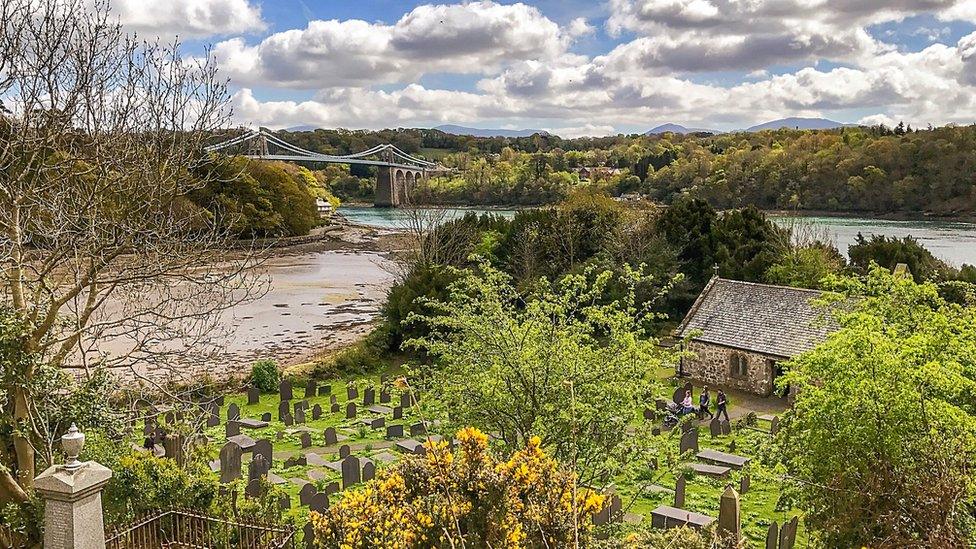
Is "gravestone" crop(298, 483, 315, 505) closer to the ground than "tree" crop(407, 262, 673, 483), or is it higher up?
closer to the ground

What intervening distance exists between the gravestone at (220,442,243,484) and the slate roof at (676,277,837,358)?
1278 cm

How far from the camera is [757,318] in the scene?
23.2 metres

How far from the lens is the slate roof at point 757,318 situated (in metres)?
21.9

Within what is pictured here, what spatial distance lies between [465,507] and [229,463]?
10185mm

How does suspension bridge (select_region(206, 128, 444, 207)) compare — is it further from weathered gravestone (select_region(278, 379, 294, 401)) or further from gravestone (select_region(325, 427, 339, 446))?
gravestone (select_region(325, 427, 339, 446))

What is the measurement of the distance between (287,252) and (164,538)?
5346 cm

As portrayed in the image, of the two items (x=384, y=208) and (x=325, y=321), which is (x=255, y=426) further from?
(x=384, y=208)

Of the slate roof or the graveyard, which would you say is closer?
the graveyard

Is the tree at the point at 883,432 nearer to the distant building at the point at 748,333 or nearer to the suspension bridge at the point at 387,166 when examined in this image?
the distant building at the point at 748,333

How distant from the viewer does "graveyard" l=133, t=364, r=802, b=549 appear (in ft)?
40.7

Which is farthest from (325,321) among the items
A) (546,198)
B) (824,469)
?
(546,198)

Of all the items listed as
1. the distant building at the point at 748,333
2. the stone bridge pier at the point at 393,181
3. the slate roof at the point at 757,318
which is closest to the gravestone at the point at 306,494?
the slate roof at the point at 757,318

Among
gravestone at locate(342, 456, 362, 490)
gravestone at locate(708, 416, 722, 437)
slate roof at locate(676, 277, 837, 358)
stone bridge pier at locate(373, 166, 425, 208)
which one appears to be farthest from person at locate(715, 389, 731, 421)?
stone bridge pier at locate(373, 166, 425, 208)

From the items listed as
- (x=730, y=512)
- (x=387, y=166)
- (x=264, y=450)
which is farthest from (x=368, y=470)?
(x=387, y=166)
